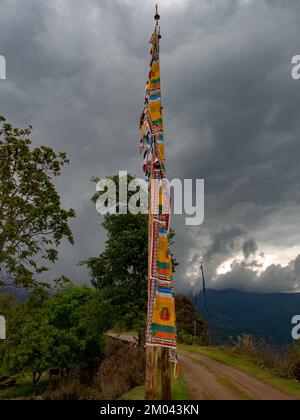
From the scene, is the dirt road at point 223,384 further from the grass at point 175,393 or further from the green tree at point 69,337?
the green tree at point 69,337

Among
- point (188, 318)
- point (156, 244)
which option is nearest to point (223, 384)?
point (156, 244)

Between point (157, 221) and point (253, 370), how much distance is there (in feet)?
60.9

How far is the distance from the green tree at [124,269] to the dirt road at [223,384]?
5.46 m

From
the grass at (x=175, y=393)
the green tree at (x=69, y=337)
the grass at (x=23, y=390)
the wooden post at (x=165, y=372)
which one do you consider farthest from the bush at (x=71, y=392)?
the wooden post at (x=165, y=372)

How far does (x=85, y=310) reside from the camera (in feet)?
101

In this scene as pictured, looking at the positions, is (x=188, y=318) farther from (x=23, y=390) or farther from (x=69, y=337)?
(x=69, y=337)

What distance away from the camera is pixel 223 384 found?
826 inches

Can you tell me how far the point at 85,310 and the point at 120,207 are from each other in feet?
28.9

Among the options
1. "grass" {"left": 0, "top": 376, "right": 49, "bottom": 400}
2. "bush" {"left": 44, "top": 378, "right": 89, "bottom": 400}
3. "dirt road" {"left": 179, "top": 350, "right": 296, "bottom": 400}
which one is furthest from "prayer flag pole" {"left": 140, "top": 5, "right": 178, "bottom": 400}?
"grass" {"left": 0, "top": 376, "right": 49, "bottom": 400}

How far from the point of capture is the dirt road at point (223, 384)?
18.0 meters

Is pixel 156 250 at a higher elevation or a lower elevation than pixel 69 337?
higher

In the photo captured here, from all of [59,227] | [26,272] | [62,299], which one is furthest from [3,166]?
[62,299]

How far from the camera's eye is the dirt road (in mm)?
17953

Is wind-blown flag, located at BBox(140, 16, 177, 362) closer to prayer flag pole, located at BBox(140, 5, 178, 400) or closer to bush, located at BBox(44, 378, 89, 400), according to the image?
prayer flag pole, located at BBox(140, 5, 178, 400)
